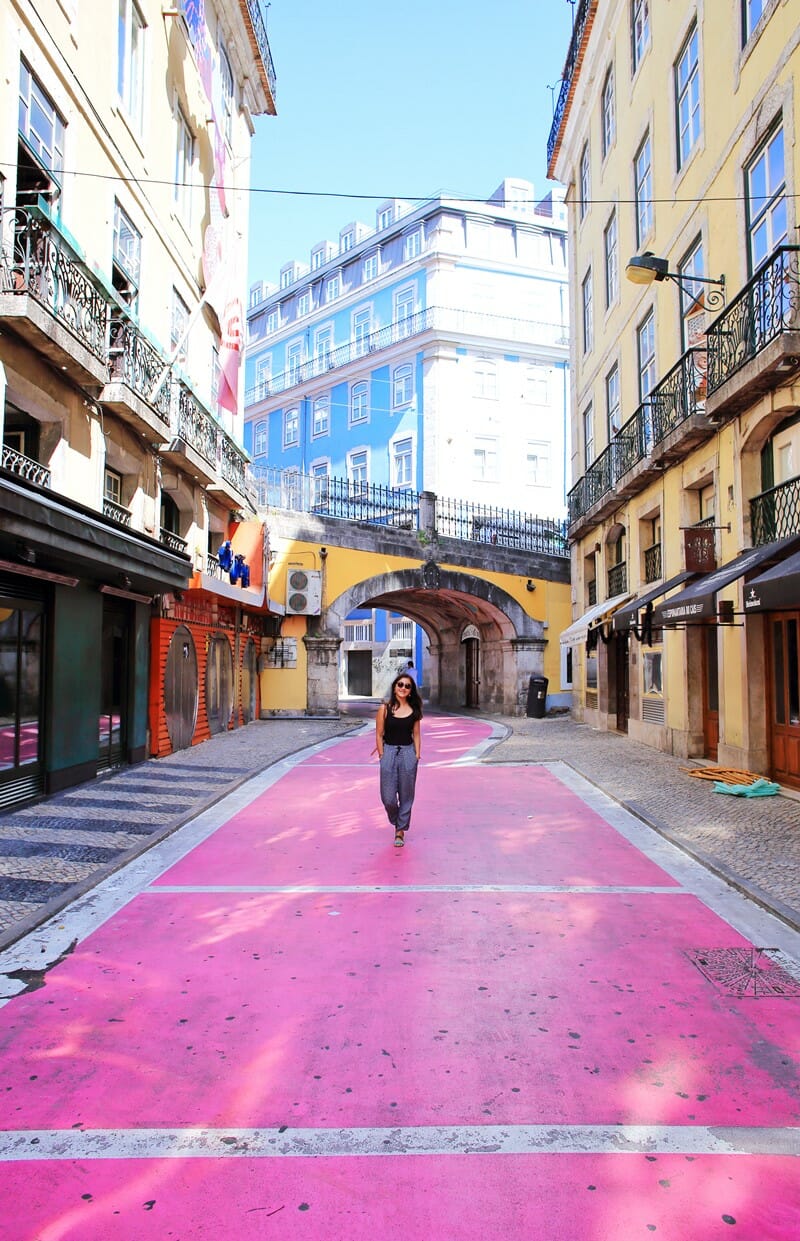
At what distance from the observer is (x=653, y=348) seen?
15289 mm

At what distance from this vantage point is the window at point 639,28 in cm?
1555

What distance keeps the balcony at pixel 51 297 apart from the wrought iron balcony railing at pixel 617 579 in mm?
11506

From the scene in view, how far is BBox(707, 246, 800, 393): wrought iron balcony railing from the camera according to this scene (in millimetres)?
9023

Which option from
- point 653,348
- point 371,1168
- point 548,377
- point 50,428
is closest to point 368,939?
point 371,1168

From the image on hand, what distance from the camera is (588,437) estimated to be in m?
21.3

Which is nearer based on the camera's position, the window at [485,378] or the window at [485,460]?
the window at [485,460]

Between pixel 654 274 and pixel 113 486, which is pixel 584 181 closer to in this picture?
pixel 654 274

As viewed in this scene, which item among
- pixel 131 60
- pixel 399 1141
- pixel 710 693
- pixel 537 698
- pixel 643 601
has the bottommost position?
pixel 399 1141

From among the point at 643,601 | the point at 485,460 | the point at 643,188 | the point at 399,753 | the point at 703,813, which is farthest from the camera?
the point at 485,460

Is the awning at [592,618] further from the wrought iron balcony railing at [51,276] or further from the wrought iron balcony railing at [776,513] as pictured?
the wrought iron balcony railing at [51,276]

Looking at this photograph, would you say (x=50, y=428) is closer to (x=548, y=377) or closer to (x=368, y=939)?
(x=368, y=939)

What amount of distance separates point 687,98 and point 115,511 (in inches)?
448

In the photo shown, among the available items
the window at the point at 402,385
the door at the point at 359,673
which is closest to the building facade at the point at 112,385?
the window at the point at 402,385

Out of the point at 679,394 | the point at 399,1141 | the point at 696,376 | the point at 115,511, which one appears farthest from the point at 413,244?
the point at 399,1141
